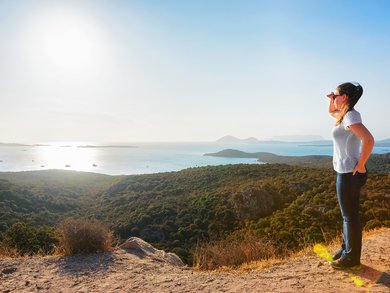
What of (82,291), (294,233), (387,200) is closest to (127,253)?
(82,291)

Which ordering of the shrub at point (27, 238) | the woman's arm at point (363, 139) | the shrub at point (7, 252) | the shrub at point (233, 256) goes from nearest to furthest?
the woman's arm at point (363, 139) < the shrub at point (233, 256) < the shrub at point (7, 252) < the shrub at point (27, 238)

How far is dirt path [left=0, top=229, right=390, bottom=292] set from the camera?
3.28 metres

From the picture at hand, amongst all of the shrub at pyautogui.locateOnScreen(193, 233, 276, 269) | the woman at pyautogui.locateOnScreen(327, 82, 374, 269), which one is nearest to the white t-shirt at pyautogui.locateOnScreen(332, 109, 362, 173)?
the woman at pyautogui.locateOnScreen(327, 82, 374, 269)

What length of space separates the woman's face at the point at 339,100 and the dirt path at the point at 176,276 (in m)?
1.98

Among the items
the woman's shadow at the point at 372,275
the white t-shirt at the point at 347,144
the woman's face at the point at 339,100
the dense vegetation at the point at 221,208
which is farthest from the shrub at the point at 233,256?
the woman's face at the point at 339,100

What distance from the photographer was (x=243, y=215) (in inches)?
1008

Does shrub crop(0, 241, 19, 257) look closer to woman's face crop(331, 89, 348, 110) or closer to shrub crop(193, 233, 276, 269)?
shrub crop(193, 233, 276, 269)

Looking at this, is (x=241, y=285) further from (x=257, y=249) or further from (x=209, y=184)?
(x=209, y=184)

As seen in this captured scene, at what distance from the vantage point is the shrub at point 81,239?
567cm

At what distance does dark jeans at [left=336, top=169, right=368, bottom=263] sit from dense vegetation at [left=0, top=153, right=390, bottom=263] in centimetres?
426

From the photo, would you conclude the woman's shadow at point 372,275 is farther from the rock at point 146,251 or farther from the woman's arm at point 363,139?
the rock at point 146,251

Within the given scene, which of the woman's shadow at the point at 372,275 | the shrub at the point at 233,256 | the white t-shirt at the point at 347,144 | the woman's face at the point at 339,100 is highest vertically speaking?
the woman's face at the point at 339,100

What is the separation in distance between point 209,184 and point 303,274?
1505 inches

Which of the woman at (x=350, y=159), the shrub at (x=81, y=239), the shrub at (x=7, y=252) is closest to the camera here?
the woman at (x=350, y=159)
